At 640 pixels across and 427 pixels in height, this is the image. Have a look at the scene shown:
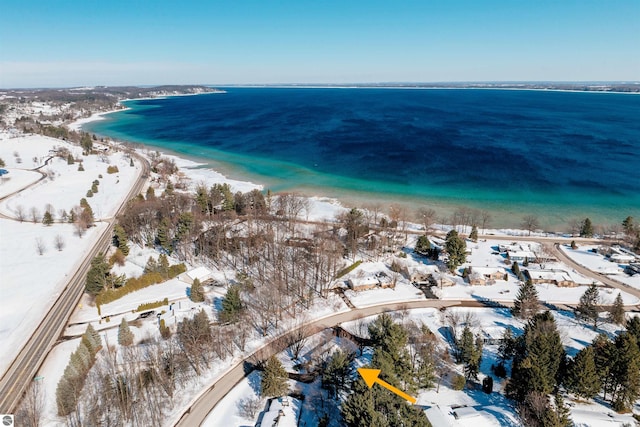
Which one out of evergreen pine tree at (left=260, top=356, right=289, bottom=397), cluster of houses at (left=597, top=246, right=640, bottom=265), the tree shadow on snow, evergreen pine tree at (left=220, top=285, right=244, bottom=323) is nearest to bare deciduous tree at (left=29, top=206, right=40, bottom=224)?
evergreen pine tree at (left=220, top=285, right=244, bottom=323)

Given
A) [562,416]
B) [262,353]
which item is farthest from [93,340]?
[562,416]

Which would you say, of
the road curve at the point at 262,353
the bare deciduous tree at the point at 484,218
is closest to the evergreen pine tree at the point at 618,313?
the road curve at the point at 262,353

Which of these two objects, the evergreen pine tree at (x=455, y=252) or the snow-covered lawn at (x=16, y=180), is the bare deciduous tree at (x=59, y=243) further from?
the evergreen pine tree at (x=455, y=252)

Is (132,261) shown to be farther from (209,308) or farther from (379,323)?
(379,323)

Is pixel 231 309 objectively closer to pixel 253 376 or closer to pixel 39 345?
pixel 253 376

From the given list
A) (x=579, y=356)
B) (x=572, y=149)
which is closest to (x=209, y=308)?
(x=579, y=356)

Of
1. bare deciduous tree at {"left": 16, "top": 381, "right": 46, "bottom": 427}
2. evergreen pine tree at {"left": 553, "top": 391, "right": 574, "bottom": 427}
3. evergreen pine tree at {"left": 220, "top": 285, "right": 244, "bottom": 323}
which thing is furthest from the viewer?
evergreen pine tree at {"left": 220, "top": 285, "right": 244, "bottom": 323}

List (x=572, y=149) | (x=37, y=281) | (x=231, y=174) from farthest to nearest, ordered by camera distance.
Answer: (x=572, y=149), (x=231, y=174), (x=37, y=281)

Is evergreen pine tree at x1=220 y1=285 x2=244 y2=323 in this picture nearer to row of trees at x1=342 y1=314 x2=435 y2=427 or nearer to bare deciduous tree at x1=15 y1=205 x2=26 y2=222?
row of trees at x1=342 y1=314 x2=435 y2=427
